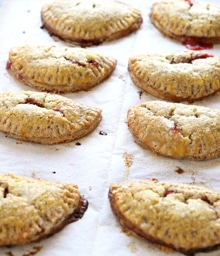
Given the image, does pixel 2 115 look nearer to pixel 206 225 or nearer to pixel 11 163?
pixel 11 163

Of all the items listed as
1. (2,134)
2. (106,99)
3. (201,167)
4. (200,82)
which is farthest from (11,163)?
(200,82)

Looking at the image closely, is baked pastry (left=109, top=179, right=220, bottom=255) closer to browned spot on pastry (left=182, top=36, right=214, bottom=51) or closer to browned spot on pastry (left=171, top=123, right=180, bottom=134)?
browned spot on pastry (left=171, top=123, right=180, bottom=134)

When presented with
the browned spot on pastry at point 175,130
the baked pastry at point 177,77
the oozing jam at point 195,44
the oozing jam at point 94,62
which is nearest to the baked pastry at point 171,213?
the browned spot on pastry at point 175,130

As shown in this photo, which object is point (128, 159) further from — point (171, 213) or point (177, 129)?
point (171, 213)

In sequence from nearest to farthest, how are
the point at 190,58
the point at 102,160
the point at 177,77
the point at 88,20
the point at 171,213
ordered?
Result: the point at 171,213 → the point at 102,160 → the point at 177,77 → the point at 190,58 → the point at 88,20

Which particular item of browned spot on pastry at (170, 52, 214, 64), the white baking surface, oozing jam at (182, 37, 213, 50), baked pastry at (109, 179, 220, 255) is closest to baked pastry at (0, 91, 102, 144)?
the white baking surface

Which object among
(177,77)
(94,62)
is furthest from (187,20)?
(94,62)
